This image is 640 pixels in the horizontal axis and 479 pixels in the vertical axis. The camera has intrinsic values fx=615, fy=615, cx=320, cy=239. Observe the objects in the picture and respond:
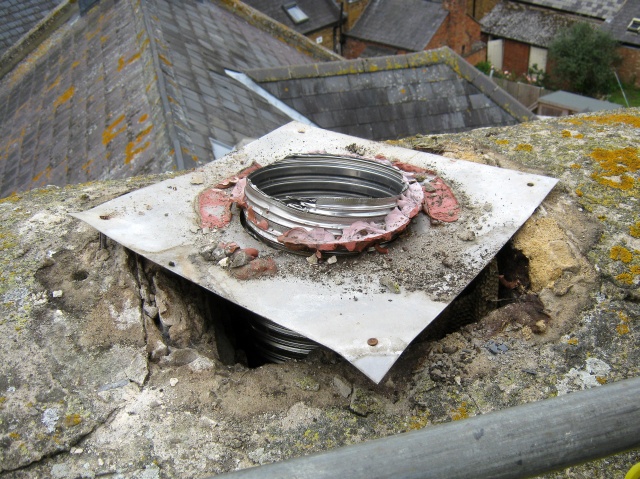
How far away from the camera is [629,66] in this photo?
22.1 meters


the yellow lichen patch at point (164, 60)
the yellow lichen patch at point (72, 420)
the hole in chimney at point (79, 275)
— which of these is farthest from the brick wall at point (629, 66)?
the yellow lichen patch at point (72, 420)

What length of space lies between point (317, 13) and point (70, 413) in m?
22.7

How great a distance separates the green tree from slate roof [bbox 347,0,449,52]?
4.36 metres

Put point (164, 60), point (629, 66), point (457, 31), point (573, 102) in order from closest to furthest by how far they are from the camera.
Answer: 1. point (164, 60)
2. point (573, 102)
3. point (629, 66)
4. point (457, 31)

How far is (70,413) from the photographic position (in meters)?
2.19

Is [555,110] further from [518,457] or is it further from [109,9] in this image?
[518,457]

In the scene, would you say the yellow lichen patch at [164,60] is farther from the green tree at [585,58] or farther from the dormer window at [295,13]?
the green tree at [585,58]

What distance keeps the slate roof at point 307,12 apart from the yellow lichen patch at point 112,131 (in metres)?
16.4

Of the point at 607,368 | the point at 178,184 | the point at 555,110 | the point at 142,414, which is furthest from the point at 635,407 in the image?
the point at 555,110

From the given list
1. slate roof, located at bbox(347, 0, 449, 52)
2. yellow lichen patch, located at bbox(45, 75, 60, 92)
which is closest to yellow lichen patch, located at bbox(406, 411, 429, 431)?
yellow lichen patch, located at bbox(45, 75, 60, 92)

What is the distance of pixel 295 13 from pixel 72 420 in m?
22.1

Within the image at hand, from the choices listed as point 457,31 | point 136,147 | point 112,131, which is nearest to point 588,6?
point 457,31

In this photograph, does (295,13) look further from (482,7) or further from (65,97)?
(65,97)

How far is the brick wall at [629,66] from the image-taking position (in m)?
21.8
